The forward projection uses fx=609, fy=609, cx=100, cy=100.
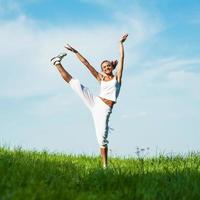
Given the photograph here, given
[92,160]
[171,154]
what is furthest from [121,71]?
[171,154]

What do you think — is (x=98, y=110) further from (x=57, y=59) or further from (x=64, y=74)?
(x=57, y=59)

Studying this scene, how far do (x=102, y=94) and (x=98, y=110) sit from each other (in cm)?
37

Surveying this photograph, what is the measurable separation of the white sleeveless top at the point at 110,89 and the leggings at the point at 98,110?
0.18m

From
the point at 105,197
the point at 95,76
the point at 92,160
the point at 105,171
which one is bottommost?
the point at 105,197

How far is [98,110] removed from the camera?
43.3ft

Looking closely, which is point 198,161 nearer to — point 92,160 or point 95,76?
point 92,160

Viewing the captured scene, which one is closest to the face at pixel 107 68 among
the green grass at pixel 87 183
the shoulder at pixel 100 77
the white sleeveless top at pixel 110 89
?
the shoulder at pixel 100 77

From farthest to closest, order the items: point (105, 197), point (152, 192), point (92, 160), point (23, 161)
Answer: point (92, 160) < point (23, 161) < point (152, 192) < point (105, 197)

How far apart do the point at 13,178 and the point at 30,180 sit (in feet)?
0.86

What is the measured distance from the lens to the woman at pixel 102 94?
13133mm

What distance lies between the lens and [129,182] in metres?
10.3

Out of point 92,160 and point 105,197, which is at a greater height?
point 92,160

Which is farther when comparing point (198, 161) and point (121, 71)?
point (198, 161)

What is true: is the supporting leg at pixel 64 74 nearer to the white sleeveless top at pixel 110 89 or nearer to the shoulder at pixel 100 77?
the shoulder at pixel 100 77
